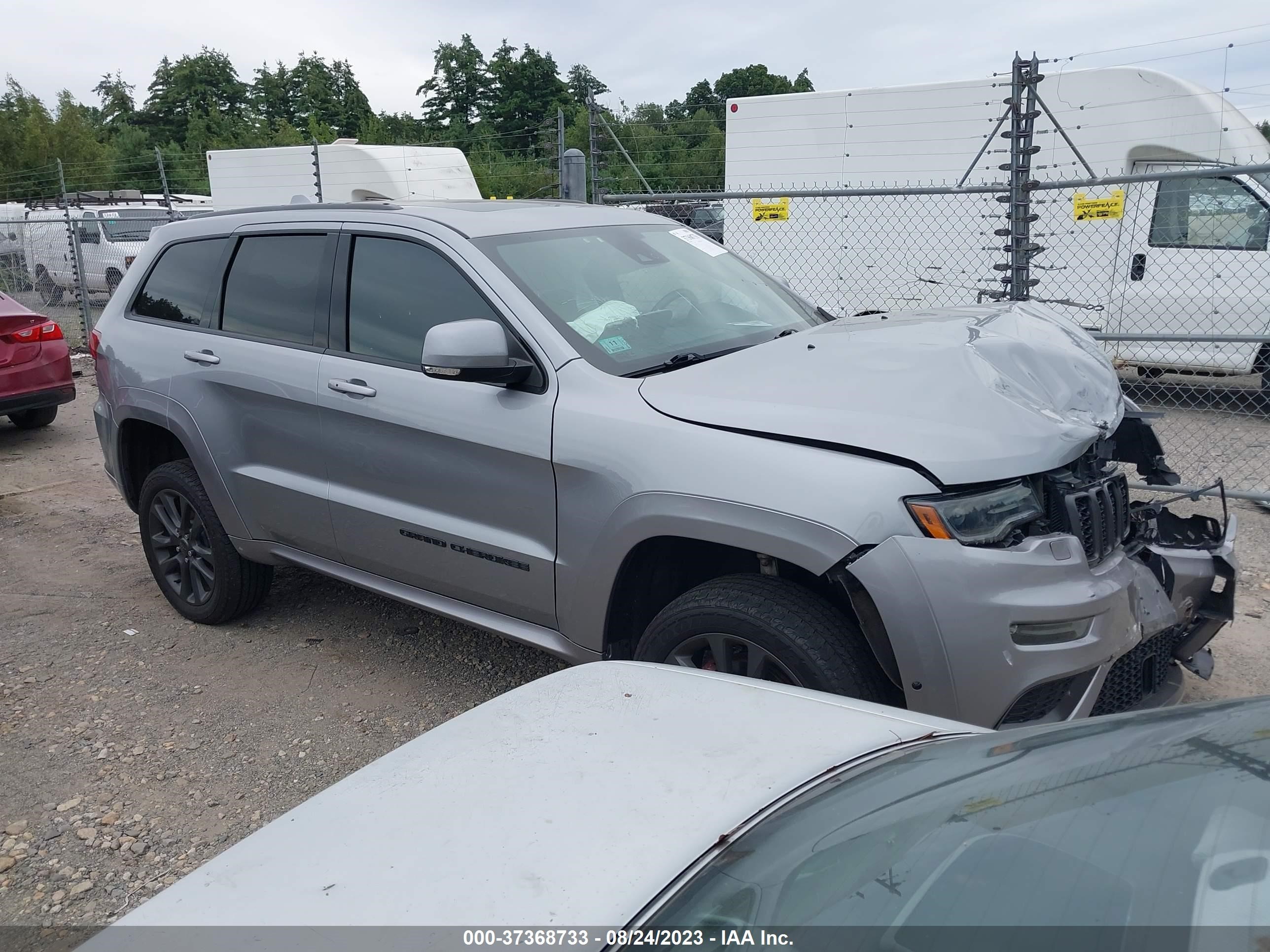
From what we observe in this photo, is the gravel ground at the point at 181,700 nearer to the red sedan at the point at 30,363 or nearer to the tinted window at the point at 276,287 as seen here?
the tinted window at the point at 276,287

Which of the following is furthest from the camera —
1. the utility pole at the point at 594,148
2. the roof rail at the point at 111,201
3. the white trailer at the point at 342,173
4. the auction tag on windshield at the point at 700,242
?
the roof rail at the point at 111,201

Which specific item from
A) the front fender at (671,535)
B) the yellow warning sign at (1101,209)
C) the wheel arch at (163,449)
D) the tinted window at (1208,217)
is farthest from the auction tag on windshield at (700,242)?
the tinted window at (1208,217)

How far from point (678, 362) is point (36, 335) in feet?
23.9

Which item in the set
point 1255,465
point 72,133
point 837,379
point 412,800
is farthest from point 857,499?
point 72,133

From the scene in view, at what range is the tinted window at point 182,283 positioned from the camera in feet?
14.4

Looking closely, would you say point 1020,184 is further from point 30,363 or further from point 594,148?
point 30,363

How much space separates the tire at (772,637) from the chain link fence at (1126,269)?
4.45m

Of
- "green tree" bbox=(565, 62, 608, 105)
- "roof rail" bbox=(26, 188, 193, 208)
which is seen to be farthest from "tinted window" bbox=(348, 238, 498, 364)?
"green tree" bbox=(565, 62, 608, 105)

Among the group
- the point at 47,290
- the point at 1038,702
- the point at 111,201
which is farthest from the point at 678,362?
the point at 111,201

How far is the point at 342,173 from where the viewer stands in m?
14.6

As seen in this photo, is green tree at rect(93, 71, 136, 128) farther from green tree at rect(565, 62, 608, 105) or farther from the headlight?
the headlight

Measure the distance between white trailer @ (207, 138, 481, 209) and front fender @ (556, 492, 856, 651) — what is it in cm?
1177

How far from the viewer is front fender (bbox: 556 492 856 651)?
8.46 ft

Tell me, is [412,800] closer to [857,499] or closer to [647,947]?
[647,947]
